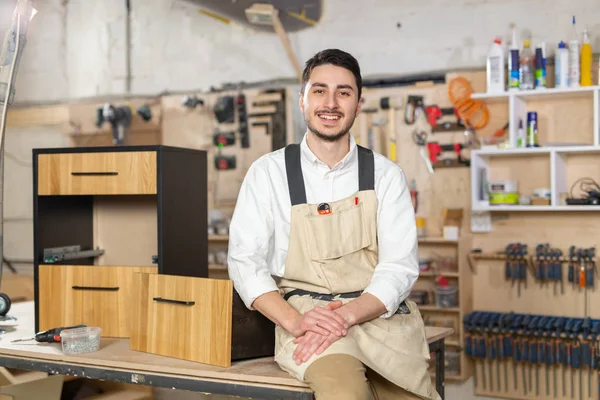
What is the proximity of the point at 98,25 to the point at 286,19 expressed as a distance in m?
1.77

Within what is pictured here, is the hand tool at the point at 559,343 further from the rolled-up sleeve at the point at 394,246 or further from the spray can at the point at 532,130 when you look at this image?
Answer: the rolled-up sleeve at the point at 394,246

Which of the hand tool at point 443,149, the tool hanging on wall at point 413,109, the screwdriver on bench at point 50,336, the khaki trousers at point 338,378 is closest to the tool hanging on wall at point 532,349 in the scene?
the hand tool at point 443,149

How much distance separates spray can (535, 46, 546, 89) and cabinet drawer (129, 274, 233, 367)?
9.11ft

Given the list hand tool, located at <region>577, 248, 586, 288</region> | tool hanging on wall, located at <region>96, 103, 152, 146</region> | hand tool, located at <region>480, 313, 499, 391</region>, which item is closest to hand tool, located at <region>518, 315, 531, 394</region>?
hand tool, located at <region>480, 313, 499, 391</region>

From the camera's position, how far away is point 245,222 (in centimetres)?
234

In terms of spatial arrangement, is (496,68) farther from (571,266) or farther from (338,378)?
(338,378)

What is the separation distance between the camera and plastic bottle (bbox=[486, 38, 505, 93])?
434 cm

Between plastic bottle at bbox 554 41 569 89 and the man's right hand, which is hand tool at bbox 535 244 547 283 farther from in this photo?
the man's right hand

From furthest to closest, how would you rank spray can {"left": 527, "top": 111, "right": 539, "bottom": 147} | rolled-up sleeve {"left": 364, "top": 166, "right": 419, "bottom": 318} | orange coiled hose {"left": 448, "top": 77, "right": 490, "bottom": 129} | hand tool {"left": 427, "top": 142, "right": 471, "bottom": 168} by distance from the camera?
1. hand tool {"left": 427, "top": 142, "right": 471, "bottom": 168}
2. orange coiled hose {"left": 448, "top": 77, "right": 490, "bottom": 129}
3. spray can {"left": 527, "top": 111, "right": 539, "bottom": 147}
4. rolled-up sleeve {"left": 364, "top": 166, "right": 419, "bottom": 318}

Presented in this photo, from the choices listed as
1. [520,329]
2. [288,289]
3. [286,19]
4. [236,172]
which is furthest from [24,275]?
[288,289]

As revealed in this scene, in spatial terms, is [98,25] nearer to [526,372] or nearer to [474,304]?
[474,304]

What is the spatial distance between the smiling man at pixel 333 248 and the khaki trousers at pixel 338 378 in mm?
56

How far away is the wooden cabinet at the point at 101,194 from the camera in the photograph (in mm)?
2713

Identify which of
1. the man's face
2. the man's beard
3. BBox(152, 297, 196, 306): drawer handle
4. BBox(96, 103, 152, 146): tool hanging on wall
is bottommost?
BBox(152, 297, 196, 306): drawer handle
